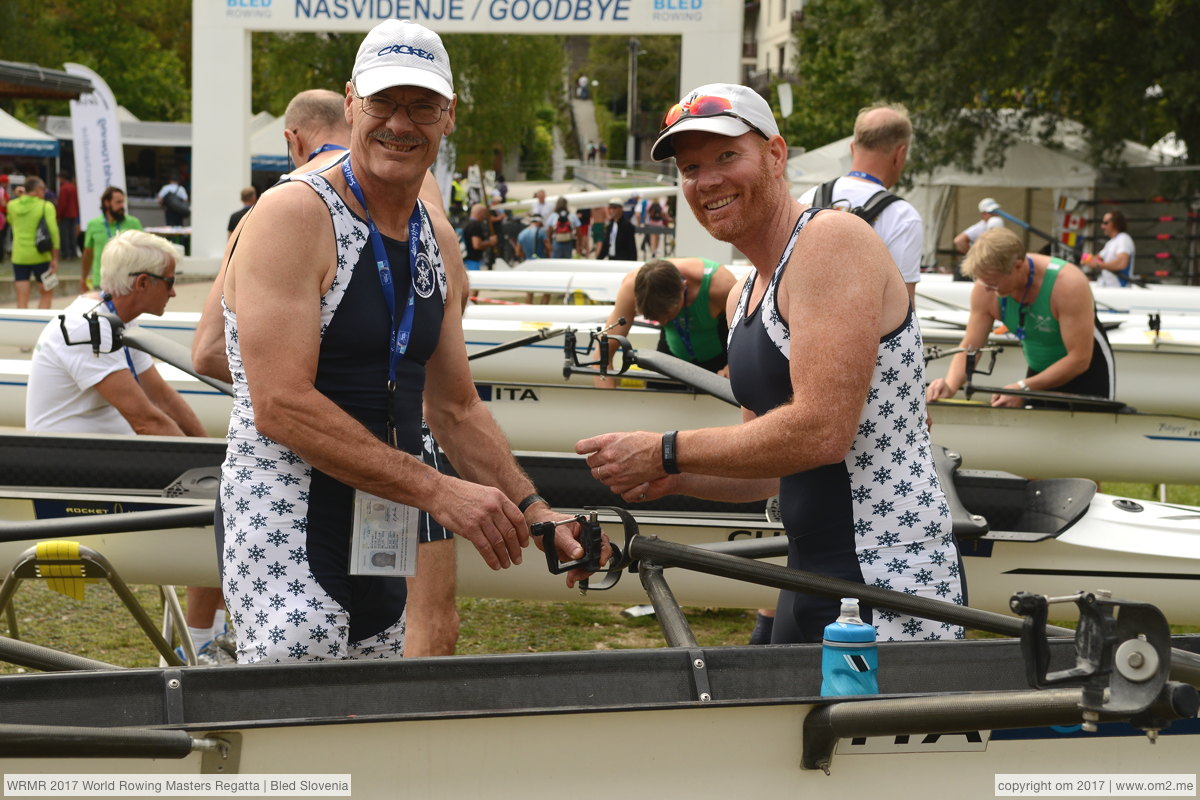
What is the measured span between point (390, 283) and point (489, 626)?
372 cm

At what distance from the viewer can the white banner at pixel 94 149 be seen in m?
21.6

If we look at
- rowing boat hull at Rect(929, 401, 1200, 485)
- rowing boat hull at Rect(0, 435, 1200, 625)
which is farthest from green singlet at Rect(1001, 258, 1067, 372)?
rowing boat hull at Rect(0, 435, 1200, 625)

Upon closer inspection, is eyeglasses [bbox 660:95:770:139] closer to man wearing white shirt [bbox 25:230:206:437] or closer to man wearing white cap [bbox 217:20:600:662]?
man wearing white cap [bbox 217:20:600:662]

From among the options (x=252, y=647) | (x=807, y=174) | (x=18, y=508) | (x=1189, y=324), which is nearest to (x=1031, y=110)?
(x=807, y=174)

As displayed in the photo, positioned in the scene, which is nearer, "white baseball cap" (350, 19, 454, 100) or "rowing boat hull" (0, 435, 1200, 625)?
"white baseball cap" (350, 19, 454, 100)

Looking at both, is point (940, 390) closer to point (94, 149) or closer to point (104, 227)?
point (104, 227)

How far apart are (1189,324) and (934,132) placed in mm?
15089

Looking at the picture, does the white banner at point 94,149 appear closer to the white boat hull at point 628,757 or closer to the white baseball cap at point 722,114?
the white baseball cap at point 722,114

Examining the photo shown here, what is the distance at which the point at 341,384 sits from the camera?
2508 mm

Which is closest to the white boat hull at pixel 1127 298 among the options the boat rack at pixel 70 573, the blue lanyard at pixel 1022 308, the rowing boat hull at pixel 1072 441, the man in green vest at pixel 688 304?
the rowing boat hull at pixel 1072 441

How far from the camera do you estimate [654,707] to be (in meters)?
2.08

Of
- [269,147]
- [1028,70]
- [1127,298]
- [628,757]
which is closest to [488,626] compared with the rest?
[628,757]

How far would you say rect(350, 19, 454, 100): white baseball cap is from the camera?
2.47 meters

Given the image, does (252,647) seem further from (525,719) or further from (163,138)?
(163,138)
